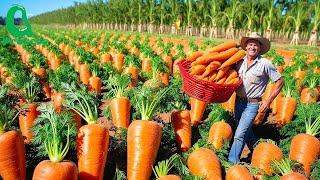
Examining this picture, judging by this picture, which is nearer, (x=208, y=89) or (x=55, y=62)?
(x=208, y=89)

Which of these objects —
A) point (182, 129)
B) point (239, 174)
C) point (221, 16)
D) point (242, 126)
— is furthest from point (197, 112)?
point (221, 16)

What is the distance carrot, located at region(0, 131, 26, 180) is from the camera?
149 inches

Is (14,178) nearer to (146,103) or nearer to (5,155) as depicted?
(5,155)

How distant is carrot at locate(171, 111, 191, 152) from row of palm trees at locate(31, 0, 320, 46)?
24.1m

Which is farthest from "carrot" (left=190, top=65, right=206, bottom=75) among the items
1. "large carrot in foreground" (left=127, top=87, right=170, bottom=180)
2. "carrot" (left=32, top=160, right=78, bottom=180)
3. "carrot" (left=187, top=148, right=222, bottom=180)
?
"carrot" (left=32, top=160, right=78, bottom=180)

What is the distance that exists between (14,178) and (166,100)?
226 cm

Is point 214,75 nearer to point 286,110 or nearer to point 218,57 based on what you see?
point 218,57

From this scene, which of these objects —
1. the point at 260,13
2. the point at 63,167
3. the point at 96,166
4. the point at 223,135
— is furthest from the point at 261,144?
the point at 260,13

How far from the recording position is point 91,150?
164 inches

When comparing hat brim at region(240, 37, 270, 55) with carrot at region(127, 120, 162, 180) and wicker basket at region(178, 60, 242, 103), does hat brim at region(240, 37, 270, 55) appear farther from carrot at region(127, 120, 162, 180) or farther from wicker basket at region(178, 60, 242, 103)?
carrot at region(127, 120, 162, 180)

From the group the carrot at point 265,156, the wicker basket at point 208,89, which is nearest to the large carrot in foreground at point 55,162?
the wicker basket at point 208,89

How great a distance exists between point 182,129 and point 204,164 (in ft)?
4.01

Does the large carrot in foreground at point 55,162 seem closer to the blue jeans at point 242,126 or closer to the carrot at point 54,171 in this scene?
the carrot at point 54,171

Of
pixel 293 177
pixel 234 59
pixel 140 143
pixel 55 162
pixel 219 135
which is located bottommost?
pixel 219 135
